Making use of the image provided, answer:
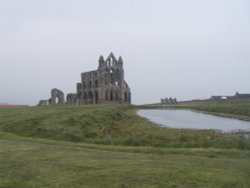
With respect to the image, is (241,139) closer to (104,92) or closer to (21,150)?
(21,150)

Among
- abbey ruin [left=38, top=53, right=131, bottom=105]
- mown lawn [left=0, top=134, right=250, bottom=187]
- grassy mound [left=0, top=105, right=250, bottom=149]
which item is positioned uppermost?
abbey ruin [left=38, top=53, right=131, bottom=105]

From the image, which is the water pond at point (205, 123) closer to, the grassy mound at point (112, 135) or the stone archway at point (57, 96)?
the grassy mound at point (112, 135)

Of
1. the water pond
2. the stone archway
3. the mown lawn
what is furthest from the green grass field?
the stone archway

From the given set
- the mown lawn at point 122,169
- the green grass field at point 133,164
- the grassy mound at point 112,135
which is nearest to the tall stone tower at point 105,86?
the grassy mound at point 112,135

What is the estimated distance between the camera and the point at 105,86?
9012 cm

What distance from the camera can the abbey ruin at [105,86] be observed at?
295 ft

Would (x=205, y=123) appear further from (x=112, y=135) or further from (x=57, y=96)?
(x=57, y=96)

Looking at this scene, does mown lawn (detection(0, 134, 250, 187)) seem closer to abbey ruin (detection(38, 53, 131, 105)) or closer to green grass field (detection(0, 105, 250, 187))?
green grass field (detection(0, 105, 250, 187))

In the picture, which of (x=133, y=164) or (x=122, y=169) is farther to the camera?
(x=133, y=164)

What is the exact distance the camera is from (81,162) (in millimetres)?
13203

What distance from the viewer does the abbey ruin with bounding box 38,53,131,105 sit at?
89875mm

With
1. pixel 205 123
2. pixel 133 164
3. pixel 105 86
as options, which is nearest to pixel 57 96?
pixel 105 86

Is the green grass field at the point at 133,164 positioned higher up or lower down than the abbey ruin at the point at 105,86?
lower down

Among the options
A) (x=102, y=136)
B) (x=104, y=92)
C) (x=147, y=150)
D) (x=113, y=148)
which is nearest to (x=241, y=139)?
(x=147, y=150)
